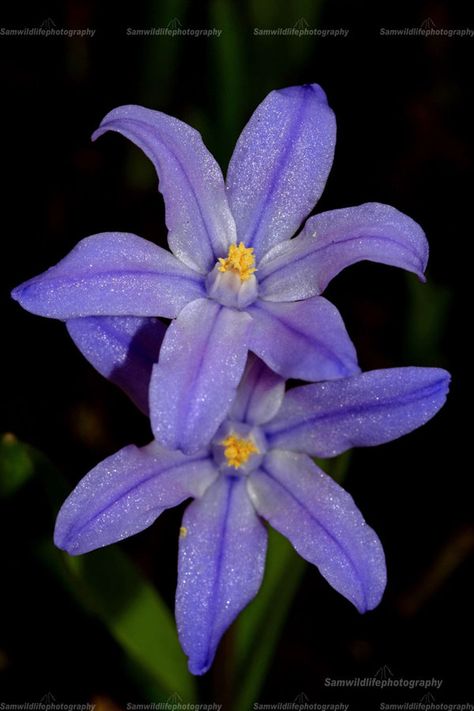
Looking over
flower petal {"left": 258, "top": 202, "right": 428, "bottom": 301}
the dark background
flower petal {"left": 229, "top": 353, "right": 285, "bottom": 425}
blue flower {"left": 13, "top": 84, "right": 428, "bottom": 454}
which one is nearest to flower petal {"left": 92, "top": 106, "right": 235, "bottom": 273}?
blue flower {"left": 13, "top": 84, "right": 428, "bottom": 454}

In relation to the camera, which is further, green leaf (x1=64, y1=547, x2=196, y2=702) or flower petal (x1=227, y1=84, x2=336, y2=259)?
green leaf (x1=64, y1=547, x2=196, y2=702)

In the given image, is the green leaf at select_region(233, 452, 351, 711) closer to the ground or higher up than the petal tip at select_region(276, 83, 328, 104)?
closer to the ground

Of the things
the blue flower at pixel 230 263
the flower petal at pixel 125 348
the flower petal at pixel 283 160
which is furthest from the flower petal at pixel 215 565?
the flower petal at pixel 283 160

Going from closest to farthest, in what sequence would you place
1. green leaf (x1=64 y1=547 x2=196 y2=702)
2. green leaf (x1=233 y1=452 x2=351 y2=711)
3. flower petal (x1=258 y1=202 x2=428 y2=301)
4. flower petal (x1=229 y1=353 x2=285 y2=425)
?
1. flower petal (x1=258 y1=202 x2=428 y2=301)
2. flower petal (x1=229 y1=353 x2=285 y2=425)
3. green leaf (x1=64 y1=547 x2=196 y2=702)
4. green leaf (x1=233 y1=452 x2=351 y2=711)

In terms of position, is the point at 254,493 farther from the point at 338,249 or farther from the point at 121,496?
the point at 338,249

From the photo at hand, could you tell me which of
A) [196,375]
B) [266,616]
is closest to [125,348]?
[196,375]

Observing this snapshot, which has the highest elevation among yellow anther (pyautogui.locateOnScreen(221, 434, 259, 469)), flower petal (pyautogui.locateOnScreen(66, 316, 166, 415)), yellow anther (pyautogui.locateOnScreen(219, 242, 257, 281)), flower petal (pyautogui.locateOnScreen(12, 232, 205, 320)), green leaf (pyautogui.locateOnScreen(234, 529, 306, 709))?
flower petal (pyautogui.locateOnScreen(12, 232, 205, 320))

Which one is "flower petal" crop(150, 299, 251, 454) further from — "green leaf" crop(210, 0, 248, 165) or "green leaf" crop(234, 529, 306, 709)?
"green leaf" crop(210, 0, 248, 165)

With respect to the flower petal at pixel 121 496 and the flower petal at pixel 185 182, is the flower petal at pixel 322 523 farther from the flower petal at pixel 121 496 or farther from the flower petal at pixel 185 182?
the flower petal at pixel 185 182

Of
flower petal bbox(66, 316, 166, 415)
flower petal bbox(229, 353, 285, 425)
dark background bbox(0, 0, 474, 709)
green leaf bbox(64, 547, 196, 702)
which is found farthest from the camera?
dark background bbox(0, 0, 474, 709)
